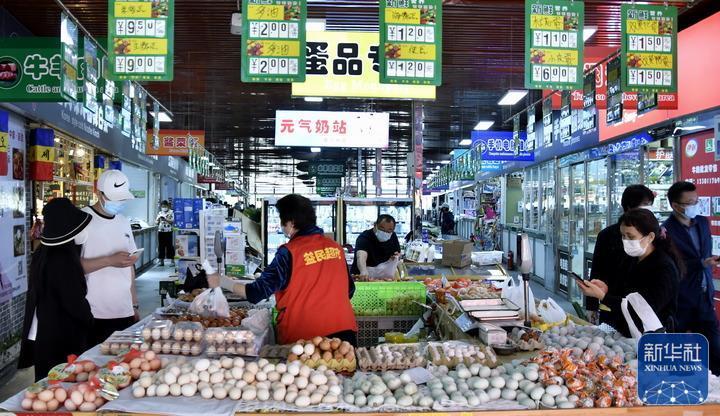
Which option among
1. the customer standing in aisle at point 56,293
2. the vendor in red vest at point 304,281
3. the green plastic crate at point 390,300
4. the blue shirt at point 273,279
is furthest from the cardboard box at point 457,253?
the customer standing in aisle at point 56,293

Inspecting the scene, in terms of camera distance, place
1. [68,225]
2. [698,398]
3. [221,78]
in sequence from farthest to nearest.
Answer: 1. [221,78]
2. [68,225]
3. [698,398]

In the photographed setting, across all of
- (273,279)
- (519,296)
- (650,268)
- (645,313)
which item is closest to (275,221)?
(519,296)

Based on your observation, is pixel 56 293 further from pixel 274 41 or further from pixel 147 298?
pixel 147 298

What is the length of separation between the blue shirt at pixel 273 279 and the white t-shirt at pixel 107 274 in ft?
4.06

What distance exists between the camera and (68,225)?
3.86 meters

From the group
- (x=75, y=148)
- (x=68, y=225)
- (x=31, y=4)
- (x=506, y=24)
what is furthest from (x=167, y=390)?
(x=75, y=148)

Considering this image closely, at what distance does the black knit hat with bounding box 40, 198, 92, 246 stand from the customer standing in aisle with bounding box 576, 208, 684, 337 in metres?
3.28

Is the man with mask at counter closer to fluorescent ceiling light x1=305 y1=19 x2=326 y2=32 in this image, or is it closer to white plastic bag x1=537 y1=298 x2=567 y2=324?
fluorescent ceiling light x1=305 y1=19 x2=326 y2=32

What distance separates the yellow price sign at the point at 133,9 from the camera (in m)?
5.23

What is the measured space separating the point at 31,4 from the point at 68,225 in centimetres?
391

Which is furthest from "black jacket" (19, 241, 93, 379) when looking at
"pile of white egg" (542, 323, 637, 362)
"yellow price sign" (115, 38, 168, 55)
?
"pile of white egg" (542, 323, 637, 362)

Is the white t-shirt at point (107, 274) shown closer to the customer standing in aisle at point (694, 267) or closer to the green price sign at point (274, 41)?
the green price sign at point (274, 41)

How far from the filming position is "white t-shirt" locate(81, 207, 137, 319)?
4.14 metres

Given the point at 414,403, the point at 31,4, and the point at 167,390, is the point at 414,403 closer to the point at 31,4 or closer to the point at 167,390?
the point at 167,390
